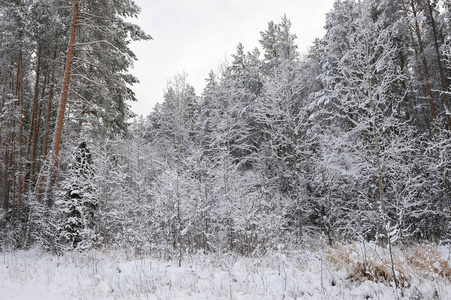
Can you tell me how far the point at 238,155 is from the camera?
23125mm

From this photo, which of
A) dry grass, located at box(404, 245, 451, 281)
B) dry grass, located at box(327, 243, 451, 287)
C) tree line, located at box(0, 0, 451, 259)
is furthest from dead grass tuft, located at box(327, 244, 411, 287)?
tree line, located at box(0, 0, 451, 259)

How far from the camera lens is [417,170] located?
50.7 feet

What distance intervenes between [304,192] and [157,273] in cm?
1260

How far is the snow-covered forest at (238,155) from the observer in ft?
31.3

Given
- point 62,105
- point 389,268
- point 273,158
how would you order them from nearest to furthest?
point 389,268
point 62,105
point 273,158

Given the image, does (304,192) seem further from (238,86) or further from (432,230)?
(238,86)

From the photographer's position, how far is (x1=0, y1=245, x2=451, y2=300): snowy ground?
4.05m

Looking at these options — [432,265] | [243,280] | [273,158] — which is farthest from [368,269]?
[273,158]

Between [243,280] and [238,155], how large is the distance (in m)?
18.4

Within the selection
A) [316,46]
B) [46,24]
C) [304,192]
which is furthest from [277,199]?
[316,46]

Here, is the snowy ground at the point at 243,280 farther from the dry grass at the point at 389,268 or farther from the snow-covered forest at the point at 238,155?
the snow-covered forest at the point at 238,155

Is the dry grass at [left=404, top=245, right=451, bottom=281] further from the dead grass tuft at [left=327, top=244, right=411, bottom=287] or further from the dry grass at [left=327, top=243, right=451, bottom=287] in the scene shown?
the dead grass tuft at [left=327, top=244, right=411, bottom=287]

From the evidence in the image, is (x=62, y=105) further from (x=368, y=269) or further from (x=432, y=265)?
(x=432, y=265)

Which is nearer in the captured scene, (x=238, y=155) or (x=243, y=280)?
(x=243, y=280)
